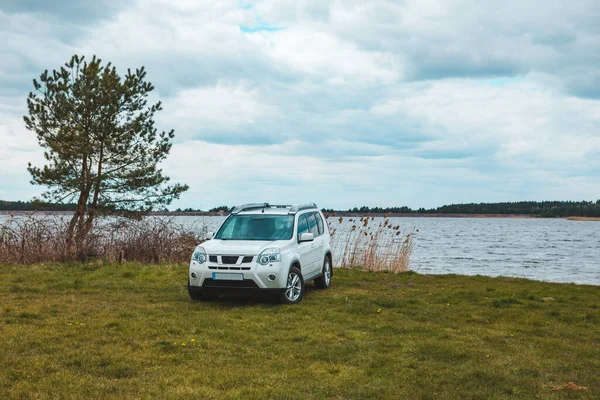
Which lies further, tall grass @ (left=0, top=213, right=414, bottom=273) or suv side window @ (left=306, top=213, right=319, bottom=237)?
tall grass @ (left=0, top=213, right=414, bottom=273)

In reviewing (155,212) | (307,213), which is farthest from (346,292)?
(155,212)

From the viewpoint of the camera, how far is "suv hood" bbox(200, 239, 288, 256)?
453 inches

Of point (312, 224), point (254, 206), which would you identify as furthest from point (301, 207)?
point (254, 206)

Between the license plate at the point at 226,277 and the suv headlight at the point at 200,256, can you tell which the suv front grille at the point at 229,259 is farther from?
the suv headlight at the point at 200,256

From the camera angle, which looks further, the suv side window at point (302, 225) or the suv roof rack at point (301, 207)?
the suv roof rack at point (301, 207)

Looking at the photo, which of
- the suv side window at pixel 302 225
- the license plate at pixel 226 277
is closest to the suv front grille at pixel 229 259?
the license plate at pixel 226 277

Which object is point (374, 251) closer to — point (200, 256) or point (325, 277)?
point (325, 277)

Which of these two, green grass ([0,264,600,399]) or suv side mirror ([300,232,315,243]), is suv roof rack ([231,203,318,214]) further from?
green grass ([0,264,600,399])

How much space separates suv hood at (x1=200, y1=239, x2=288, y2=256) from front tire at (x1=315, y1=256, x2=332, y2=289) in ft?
8.36

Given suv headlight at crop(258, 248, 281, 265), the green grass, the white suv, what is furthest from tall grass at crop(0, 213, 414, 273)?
suv headlight at crop(258, 248, 281, 265)

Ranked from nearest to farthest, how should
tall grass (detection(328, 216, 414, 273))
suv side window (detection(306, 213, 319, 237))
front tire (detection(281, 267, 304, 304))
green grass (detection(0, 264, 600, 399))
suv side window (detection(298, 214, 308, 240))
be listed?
1. green grass (detection(0, 264, 600, 399))
2. front tire (detection(281, 267, 304, 304))
3. suv side window (detection(298, 214, 308, 240))
4. suv side window (detection(306, 213, 319, 237))
5. tall grass (detection(328, 216, 414, 273))

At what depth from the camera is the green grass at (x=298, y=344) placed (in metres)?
6.36

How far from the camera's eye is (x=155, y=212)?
78.2ft

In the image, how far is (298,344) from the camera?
8.41 m
